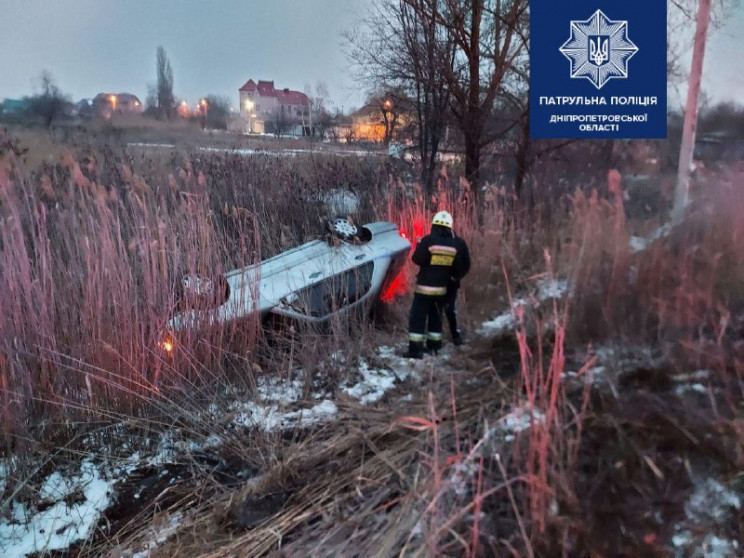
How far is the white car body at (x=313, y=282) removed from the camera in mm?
4707

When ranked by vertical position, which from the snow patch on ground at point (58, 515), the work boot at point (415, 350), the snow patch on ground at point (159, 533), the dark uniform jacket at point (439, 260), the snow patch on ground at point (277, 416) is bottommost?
the snow patch on ground at point (58, 515)

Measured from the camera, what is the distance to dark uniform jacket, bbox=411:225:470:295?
5.17 meters

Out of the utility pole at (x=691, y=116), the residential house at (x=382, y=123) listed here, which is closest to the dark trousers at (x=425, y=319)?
the utility pole at (x=691, y=116)

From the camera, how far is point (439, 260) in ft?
17.1

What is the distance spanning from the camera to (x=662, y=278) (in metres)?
4.67

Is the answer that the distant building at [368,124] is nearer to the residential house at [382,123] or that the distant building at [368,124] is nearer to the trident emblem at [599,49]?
the residential house at [382,123]

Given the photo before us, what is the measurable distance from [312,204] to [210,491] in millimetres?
5992

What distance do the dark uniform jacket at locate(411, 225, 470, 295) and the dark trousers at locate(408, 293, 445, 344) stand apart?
9 centimetres

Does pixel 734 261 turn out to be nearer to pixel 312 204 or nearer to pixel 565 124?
pixel 565 124

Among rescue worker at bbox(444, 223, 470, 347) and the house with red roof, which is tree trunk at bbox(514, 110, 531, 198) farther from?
the house with red roof

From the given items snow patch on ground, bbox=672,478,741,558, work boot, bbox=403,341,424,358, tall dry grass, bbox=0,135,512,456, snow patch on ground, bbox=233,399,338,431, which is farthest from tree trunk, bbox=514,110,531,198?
snow patch on ground, bbox=672,478,741,558

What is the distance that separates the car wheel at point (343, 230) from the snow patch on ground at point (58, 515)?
335 cm

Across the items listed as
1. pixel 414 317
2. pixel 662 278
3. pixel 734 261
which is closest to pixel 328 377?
pixel 414 317

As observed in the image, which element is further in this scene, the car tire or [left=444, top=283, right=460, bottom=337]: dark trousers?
the car tire
